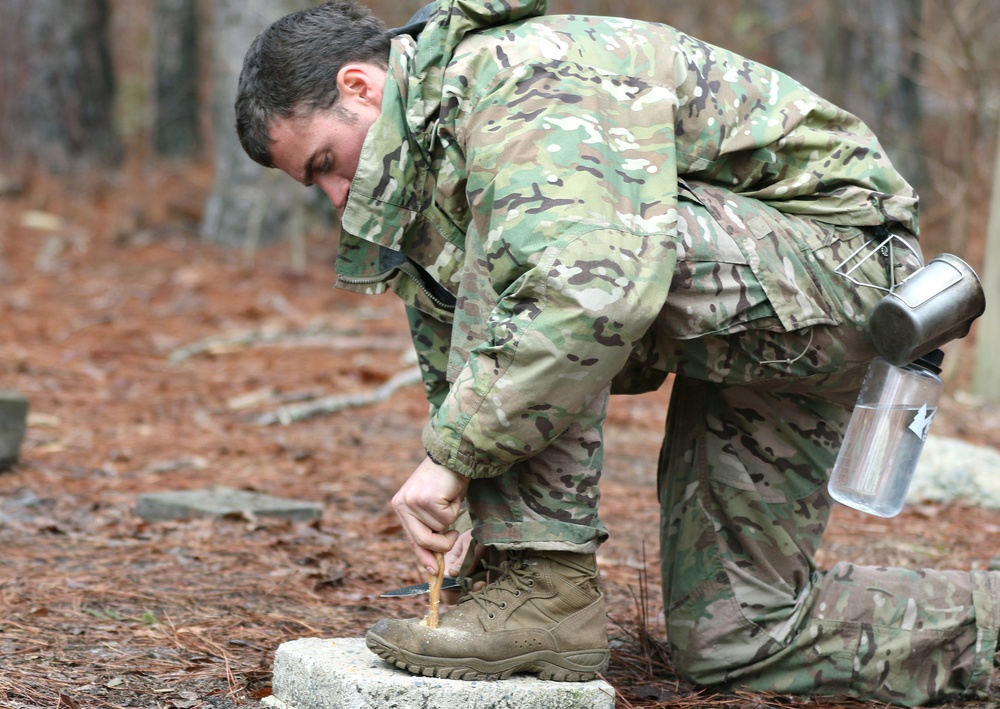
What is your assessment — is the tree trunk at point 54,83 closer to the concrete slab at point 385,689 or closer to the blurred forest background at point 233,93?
the blurred forest background at point 233,93

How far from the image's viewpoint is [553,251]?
75.8 inches

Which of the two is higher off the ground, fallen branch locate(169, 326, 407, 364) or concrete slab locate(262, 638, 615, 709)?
concrete slab locate(262, 638, 615, 709)

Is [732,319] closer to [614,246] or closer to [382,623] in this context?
[614,246]

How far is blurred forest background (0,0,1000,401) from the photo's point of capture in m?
7.78

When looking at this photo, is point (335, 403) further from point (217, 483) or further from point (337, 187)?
point (337, 187)

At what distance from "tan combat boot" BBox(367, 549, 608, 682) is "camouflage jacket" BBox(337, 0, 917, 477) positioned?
0.97 ft

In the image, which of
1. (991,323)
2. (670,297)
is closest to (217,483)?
(670,297)

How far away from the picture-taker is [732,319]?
2.21 metres

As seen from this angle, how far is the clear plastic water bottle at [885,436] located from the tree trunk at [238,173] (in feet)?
22.3

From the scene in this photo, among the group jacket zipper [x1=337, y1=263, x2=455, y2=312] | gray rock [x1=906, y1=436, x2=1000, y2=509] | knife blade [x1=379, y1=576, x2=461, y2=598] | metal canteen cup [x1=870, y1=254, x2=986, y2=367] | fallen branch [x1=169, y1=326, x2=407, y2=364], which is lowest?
fallen branch [x1=169, y1=326, x2=407, y2=364]

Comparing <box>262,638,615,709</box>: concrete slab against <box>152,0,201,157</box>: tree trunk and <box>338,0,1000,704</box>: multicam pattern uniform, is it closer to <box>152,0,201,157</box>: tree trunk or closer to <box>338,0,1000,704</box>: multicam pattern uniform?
<box>338,0,1000,704</box>: multicam pattern uniform

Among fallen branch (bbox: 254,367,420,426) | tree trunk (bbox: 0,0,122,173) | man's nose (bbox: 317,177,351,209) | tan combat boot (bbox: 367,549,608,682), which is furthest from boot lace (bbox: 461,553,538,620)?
tree trunk (bbox: 0,0,122,173)

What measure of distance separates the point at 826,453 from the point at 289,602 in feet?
4.80

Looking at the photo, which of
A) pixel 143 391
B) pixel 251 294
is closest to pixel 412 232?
pixel 143 391
